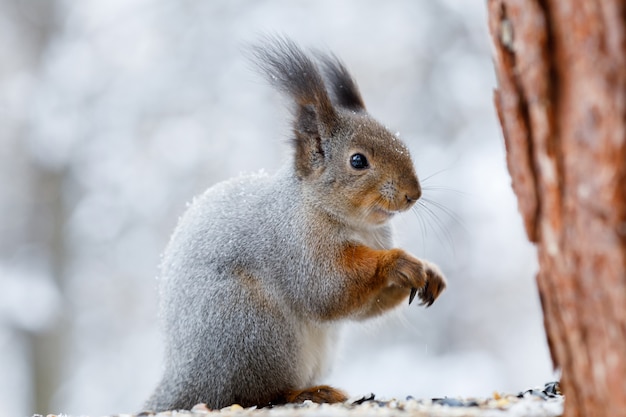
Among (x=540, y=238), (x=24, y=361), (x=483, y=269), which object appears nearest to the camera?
(x=540, y=238)

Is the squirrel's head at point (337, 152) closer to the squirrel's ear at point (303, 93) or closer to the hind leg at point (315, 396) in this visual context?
the squirrel's ear at point (303, 93)

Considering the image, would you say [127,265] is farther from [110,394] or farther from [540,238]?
[540,238]

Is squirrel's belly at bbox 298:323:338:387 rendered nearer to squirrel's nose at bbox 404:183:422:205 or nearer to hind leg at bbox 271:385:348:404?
hind leg at bbox 271:385:348:404

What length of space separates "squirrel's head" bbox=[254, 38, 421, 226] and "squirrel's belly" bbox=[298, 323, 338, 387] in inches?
14.2

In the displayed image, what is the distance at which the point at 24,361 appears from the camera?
5.82 metres

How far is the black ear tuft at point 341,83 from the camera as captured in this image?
8.92 feet

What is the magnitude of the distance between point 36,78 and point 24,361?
6.77 ft

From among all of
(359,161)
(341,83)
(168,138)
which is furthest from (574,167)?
(168,138)

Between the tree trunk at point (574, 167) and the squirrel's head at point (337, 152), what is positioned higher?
Result: the squirrel's head at point (337, 152)

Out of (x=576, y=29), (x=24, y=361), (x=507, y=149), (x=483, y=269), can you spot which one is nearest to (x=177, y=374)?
(x=507, y=149)

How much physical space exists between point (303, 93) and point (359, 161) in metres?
0.28

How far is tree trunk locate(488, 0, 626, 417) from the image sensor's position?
1.15 meters

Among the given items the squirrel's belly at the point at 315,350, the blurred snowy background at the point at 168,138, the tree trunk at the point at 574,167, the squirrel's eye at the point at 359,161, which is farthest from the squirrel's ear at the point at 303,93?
the blurred snowy background at the point at 168,138

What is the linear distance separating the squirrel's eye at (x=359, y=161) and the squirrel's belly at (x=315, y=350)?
50 centimetres
